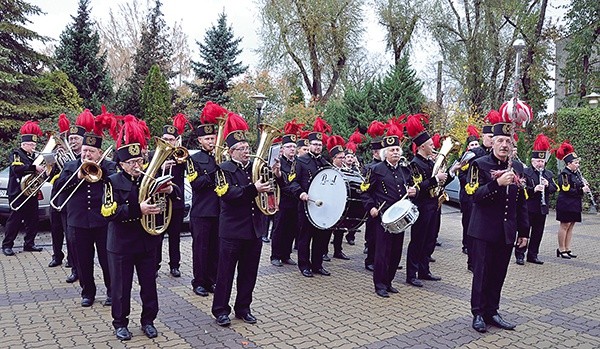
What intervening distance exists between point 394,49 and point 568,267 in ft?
80.3

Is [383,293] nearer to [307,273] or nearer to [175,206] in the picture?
[307,273]

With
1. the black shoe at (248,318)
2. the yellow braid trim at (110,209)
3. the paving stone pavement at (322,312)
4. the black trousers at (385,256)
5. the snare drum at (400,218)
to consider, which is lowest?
the paving stone pavement at (322,312)

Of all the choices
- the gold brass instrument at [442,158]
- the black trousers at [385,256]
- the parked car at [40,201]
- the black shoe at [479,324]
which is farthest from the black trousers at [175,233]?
the parked car at [40,201]

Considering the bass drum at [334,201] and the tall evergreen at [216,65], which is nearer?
the bass drum at [334,201]

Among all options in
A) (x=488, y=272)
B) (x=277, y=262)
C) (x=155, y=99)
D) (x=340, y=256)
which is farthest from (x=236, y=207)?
(x=155, y=99)

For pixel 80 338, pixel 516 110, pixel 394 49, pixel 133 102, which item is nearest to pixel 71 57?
pixel 133 102

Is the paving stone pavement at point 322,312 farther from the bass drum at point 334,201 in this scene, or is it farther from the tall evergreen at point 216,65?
the tall evergreen at point 216,65

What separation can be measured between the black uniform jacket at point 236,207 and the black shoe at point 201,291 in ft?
5.41

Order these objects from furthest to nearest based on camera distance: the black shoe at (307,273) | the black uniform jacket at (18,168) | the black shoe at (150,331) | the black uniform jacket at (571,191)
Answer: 1. the black uniform jacket at (571,191)
2. the black uniform jacket at (18,168)
3. the black shoe at (307,273)
4. the black shoe at (150,331)

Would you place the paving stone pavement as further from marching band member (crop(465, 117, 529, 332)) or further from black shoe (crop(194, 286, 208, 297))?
marching band member (crop(465, 117, 529, 332))

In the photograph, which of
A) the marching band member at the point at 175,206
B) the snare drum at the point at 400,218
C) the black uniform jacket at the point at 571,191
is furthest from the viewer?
the black uniform jacket at the point at 571,191

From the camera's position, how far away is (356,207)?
7.98 metres

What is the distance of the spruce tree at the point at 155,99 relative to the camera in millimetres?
25031

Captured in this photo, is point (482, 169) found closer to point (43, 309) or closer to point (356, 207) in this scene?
point (356, 207)
